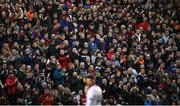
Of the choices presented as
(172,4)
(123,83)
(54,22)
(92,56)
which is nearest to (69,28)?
(54,22)

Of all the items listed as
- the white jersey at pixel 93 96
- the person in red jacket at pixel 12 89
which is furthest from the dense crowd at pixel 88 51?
the white jersey at pixel 93 96

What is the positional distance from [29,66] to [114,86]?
9.20 ft

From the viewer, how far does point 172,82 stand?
57.8 feet

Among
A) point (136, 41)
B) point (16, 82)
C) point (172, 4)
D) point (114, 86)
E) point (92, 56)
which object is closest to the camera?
point (16, 82)

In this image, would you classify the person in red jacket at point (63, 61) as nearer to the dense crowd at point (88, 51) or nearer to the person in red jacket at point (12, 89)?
the dense crowd at point (88, 51)

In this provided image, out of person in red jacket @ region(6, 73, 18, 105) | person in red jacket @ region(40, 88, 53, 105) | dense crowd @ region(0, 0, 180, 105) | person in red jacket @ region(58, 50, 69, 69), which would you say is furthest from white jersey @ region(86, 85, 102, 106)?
person in red jacket @ region(58, 50, 69, 69)

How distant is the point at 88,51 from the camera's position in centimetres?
1833

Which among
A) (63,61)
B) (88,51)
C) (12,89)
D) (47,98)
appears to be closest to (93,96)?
(47,98)

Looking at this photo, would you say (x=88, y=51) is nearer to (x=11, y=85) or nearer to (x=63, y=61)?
(x=63, y=61)

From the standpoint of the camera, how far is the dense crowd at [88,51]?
16109mm

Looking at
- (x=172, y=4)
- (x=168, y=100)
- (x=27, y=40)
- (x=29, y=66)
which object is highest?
(x=172, y=4)

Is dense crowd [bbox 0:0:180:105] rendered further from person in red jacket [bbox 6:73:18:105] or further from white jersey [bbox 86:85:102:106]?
white jersey [bbox 86:85:102:106]

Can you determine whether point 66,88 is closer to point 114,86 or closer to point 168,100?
point 114,86

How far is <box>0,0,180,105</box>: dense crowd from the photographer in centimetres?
1611
